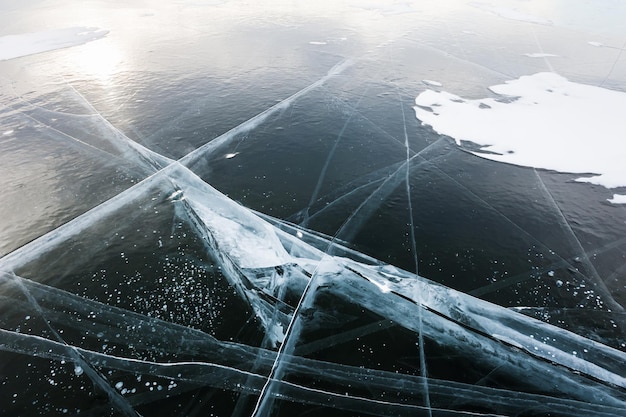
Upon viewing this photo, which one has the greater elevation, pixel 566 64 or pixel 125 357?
pixel 566 64

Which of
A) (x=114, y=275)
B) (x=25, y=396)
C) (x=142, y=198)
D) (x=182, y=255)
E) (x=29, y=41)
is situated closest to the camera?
(x=25, y=396)

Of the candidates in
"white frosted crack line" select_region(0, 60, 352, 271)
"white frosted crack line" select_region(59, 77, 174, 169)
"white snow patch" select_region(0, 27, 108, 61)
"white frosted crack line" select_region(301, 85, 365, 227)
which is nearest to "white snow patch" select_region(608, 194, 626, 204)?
"white frosted crack line" select_region(301, 85, 365, 227)

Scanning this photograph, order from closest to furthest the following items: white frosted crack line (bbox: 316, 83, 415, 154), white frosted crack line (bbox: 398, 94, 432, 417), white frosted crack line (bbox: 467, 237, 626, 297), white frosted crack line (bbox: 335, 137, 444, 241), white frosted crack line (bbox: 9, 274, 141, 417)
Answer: white frosted crack line (bbox: 9, 274, 141, 417), white frosted crack line (bbox: 398, 94, 432, 417), white frosted crack line (bbox: 467, 237, 626, 297), white frosted crack line (bbox: 335, 137, 444, 241), white frosted crack line (bbox: 316, 83, 415, 154)

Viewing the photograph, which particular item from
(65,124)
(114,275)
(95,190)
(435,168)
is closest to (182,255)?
(114,275)

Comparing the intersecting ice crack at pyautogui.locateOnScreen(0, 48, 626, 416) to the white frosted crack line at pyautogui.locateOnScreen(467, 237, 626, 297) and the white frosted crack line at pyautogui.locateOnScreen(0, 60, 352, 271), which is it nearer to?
the white frosted crack line at pyautogui.locateOnScreen(0, 60, 352, 271)

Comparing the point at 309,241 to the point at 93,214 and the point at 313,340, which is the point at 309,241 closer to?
the point at 313,340

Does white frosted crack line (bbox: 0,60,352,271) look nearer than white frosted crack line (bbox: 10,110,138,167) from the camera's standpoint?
Yes

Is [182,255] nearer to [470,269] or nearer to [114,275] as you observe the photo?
[114,275]
